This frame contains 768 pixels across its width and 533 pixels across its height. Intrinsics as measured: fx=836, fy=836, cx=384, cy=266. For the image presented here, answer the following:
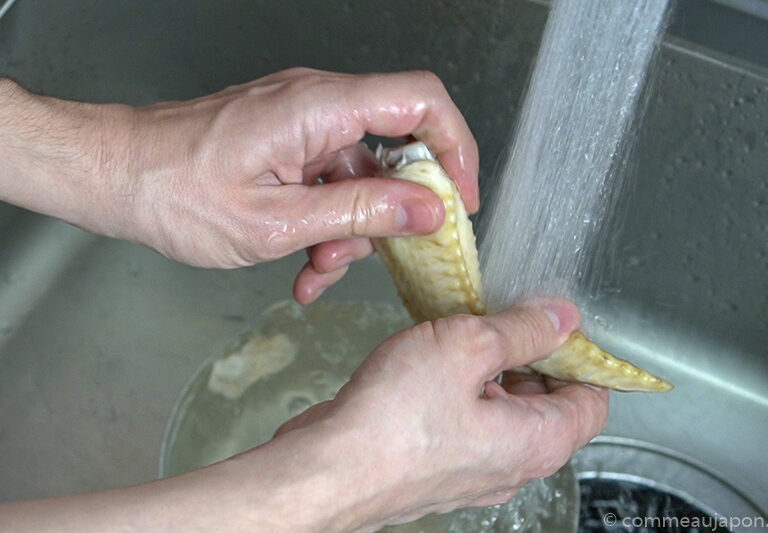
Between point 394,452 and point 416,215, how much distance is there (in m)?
0.22

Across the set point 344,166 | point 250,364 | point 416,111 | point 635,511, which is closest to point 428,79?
point 416,111

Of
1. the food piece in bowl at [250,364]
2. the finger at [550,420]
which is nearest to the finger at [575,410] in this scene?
the finger at [550,420]

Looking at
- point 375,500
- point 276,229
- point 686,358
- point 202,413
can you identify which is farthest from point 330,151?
point 686,358

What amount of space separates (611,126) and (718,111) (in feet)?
0.47

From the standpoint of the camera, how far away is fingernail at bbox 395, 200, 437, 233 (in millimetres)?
769

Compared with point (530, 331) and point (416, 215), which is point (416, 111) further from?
point (530, 331)

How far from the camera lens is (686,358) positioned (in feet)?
4.24

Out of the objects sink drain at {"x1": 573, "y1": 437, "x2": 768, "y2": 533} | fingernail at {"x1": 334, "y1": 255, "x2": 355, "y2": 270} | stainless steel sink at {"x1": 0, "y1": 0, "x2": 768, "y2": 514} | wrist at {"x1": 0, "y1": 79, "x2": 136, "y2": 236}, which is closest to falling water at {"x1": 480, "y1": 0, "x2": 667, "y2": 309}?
stainless steel sink at {"x1": 0, "y1": 0, "x2": 768, "y2": 514}

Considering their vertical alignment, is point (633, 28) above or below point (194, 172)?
above

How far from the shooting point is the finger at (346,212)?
0.77 meters

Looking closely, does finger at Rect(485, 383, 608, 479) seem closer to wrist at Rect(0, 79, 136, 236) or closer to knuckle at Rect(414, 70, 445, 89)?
knuckle at Rect(414, 70, 445, 89)

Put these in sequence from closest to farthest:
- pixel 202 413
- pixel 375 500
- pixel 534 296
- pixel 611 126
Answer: pixel 375 500 < pixel 534 296 < pixel 611 126 < pixel 202 413

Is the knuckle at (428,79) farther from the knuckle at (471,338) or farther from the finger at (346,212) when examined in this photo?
the knuckle at (471,338)

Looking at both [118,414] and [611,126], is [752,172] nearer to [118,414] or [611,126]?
[611,126]
